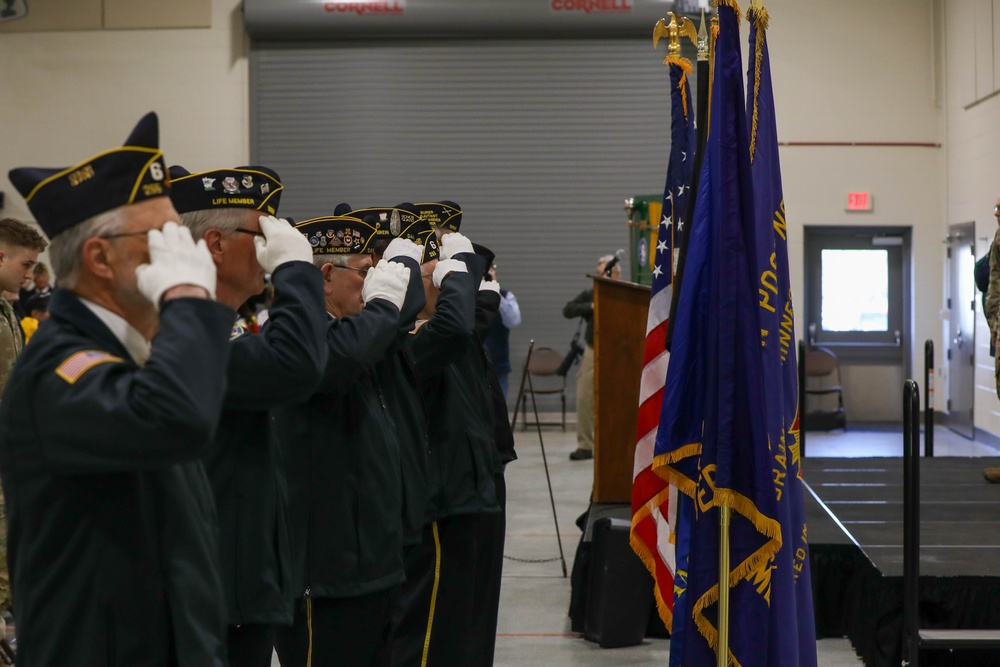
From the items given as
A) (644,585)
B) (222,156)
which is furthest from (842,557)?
(222,156)

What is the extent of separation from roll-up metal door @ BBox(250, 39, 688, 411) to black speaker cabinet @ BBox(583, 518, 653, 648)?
350 inches

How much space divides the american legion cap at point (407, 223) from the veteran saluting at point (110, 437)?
6.18 feet

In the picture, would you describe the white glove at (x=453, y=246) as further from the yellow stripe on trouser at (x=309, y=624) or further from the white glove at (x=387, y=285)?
the yellow stripe on trouser at (x=309, y=624)

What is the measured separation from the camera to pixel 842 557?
532 cm

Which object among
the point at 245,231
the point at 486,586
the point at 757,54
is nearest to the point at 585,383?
the point at 486,586

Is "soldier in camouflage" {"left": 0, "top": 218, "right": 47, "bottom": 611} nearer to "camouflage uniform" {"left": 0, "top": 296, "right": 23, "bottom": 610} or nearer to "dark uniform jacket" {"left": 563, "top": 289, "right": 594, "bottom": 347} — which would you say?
"camouflage uniform" {"left": 0, "top": 296, "right": 23, "bottom": 610}

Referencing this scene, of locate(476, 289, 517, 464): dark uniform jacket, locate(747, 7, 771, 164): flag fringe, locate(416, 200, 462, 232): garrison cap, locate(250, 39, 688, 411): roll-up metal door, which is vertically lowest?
locate(476, 289, 517, 464): dark uniform jacket

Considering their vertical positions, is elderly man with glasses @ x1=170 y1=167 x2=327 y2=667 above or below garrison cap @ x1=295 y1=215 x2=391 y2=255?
below

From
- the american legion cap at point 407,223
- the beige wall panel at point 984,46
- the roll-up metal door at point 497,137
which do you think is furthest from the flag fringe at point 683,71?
the roll-up metal door at point 497,137

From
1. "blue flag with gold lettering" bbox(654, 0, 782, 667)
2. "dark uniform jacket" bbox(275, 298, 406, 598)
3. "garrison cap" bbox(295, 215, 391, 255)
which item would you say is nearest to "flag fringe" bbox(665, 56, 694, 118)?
"blue flag with gold lettering" bbox(654, 0, 782, 667)

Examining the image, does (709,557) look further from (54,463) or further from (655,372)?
(54,463)

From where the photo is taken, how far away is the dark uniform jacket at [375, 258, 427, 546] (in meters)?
3.13

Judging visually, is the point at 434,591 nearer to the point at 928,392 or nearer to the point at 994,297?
the point at 994,297

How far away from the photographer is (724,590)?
323 centimetres
